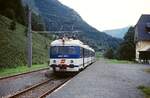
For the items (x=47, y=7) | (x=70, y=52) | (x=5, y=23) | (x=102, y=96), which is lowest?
(x=102, y=96)

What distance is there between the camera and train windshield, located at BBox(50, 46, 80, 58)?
28.1m

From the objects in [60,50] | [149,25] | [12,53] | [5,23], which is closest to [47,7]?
[149,25]

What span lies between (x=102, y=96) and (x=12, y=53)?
33.5m

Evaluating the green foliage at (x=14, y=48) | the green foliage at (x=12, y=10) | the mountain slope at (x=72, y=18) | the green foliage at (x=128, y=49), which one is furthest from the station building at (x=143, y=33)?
the mountain slope at (x=72, y=18)

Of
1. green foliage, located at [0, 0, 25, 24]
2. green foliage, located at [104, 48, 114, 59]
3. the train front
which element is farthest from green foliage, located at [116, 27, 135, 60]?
the train front

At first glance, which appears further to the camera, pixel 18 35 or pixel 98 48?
pixel 98 48

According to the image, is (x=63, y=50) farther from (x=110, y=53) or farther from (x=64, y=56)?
(x=110, y=53)

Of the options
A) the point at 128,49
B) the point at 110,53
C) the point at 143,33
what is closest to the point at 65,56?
the point at 143,33

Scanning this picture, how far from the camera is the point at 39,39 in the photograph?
73.6 metres

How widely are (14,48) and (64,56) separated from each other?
80.8ft

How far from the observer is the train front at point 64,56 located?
90.4 feet

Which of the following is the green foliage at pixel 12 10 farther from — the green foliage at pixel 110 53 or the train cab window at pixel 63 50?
the green foliage at pixel 110 53

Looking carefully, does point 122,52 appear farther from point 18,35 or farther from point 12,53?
point 12,53

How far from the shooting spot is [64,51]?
28.2 meters
